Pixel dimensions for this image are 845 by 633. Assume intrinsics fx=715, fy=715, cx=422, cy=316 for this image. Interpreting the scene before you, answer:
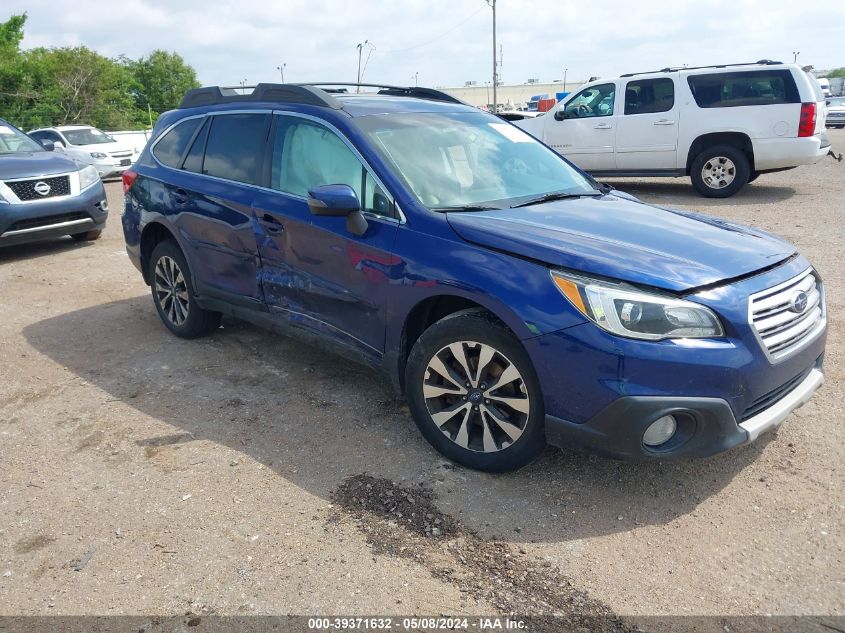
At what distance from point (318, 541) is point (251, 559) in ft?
0.91

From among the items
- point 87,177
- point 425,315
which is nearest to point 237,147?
point 425,315

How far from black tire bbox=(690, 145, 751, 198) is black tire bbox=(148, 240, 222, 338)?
28.6ft

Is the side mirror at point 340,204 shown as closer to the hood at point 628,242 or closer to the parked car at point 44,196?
the hood at point 628,242

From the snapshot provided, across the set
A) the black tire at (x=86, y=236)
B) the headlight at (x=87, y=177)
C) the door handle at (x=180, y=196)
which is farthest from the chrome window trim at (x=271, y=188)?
the black tire at (x=86, y=236)

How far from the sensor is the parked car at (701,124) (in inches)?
420

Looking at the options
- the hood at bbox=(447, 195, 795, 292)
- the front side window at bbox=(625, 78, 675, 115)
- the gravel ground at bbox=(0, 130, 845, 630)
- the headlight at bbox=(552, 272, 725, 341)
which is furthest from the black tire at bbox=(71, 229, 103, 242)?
the headlight at bbox=(552, 272, 725, 341)

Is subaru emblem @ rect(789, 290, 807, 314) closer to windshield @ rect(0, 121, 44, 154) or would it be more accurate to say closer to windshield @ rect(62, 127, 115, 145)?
windshield @ rect(0, 121, 44, 154)

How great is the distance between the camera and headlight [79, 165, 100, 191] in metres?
9.04

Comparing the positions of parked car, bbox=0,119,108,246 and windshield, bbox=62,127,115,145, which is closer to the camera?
parked car, bbox=0,119,108,246

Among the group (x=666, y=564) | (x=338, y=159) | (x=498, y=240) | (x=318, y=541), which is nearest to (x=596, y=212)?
(x=498, y=240)

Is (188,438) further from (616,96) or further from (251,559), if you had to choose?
(616,96)

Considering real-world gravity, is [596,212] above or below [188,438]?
above

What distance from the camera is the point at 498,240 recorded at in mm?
3256

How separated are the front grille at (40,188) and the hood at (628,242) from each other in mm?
6927
